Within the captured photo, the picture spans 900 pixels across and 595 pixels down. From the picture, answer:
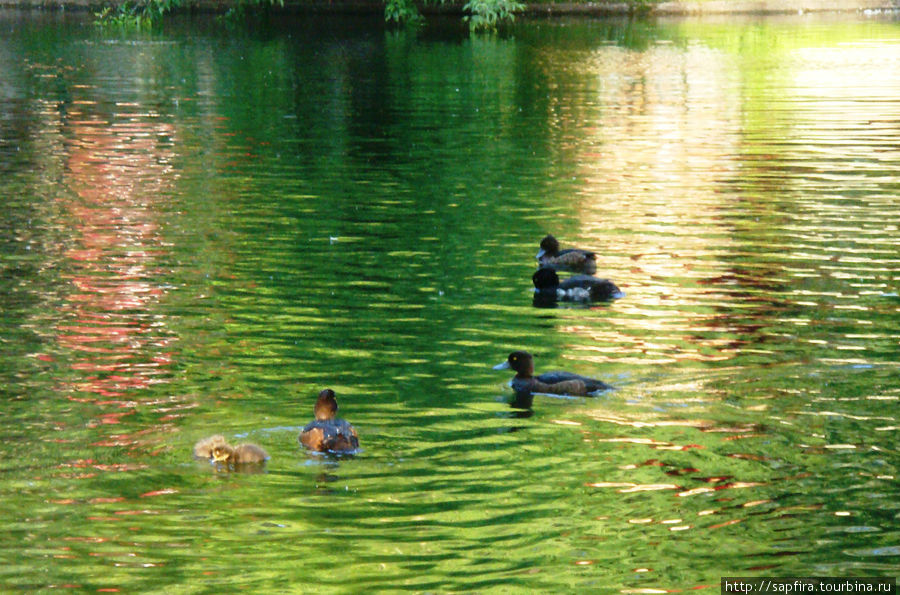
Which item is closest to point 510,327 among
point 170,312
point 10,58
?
point 170,312

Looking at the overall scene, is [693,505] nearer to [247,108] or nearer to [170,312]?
[170,312]

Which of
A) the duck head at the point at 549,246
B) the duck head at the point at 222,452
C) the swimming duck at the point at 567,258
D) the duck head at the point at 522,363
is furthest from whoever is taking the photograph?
the duck head at the point at 549,246

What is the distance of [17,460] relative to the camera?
13000 millimetres

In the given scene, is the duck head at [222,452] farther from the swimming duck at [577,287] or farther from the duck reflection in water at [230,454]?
the swimming duck at [577,287]

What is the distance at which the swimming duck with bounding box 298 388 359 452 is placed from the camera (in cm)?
Result: 1293

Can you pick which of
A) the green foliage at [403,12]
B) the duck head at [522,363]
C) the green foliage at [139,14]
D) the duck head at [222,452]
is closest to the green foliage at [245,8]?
the green foliage at [139,14]

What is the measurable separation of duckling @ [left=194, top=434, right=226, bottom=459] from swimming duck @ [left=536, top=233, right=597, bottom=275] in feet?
30.0

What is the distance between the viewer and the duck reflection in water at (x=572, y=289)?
19.6 metres

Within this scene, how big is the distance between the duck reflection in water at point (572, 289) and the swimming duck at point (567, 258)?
3.61 feet

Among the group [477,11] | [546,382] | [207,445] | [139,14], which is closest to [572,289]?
[546,382]

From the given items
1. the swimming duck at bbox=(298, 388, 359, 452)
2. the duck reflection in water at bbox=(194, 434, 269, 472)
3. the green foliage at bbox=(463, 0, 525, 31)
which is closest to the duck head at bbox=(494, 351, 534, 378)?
the swimming duck at bbox=(298, 388, 359, 452)

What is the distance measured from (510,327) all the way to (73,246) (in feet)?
26.3

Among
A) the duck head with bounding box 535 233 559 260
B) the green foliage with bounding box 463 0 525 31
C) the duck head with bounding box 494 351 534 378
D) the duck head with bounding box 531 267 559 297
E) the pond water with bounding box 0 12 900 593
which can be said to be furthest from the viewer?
the green foliage with bounding box 463 0 525 31

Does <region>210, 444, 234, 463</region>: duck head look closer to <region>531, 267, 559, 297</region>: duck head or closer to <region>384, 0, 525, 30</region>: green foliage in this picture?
<region>531, 267, 559, 297</region>: duck head
